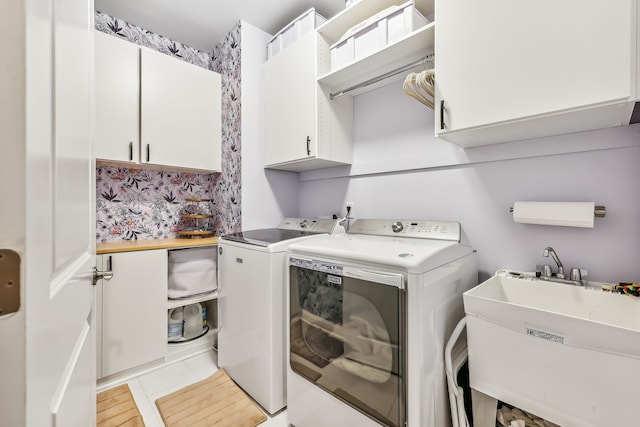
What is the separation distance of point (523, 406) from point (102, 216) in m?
2.89

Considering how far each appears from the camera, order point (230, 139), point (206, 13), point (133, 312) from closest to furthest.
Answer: point (133, 312) → point (206, 13) → point (230, 139)

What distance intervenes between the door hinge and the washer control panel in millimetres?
1608

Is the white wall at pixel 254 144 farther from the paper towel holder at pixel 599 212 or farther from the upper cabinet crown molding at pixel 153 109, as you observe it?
the paper towel holder at pixel 599 212

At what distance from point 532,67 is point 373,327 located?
1216 mm

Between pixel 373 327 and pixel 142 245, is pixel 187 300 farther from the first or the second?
pixel 373 327

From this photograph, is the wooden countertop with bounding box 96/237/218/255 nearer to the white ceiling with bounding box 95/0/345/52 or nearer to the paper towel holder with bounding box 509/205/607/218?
the white ceiling with bounding box 95/0/345/52

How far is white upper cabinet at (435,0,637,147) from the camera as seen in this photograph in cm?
93

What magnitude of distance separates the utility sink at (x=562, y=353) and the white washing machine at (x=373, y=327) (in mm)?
173

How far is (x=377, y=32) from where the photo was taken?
167cm

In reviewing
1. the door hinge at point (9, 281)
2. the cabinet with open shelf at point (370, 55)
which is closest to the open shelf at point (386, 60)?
the cabinet with open shelf at point (370, 55)

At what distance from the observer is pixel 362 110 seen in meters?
2.19

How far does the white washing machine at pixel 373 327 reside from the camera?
1.09m

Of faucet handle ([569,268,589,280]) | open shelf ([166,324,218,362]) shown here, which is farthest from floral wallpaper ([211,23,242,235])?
faucet handle ([569,268,589,280])

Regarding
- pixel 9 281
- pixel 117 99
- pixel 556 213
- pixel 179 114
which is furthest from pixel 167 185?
pixel 556 213
